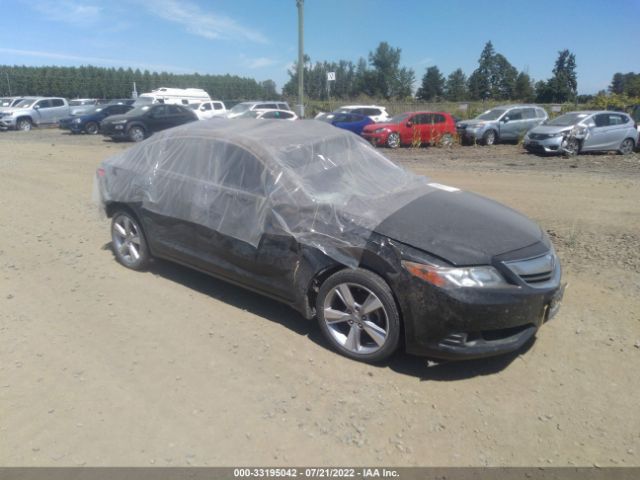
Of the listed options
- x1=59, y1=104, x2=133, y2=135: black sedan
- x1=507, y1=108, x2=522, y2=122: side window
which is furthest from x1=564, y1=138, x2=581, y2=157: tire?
x1=59, y1=104, x2=133, y2=135: black sedan

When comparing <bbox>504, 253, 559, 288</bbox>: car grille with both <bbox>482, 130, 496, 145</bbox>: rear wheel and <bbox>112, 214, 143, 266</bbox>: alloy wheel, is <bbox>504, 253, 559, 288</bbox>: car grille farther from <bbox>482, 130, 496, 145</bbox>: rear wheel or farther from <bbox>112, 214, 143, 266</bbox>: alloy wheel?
<bbox>482, 130, 496, 145</bbox>: rear wheel

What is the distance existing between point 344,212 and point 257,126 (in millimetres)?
1709

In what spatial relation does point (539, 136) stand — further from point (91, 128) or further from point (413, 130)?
point (91, 128)

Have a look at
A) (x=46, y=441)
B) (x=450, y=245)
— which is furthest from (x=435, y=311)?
(x=46, y=441)

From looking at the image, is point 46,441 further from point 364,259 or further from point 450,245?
point 450,245

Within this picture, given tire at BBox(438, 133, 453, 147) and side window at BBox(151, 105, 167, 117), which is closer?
tire at BBox(438, 133, 453, 147)

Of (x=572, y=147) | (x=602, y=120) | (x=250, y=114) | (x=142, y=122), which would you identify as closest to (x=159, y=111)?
(x=142, y=122)

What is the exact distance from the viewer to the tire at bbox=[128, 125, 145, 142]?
20531 mm

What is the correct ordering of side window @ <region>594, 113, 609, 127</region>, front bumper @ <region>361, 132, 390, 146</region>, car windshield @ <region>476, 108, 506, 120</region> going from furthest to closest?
car windshield @ <region>476, 108, 506, 120</region> → front bumper @ <region>361, 132, 390, 146</region> → side window @ <region>594, 113, 609, 127</region>

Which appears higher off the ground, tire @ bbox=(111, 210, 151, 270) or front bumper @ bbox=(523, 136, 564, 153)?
front bumper @ bbox=(523, 136, 564, 153)

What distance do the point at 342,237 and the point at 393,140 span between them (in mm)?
16283

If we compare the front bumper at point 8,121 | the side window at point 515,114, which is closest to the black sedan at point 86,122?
the front bumper at point 8,121

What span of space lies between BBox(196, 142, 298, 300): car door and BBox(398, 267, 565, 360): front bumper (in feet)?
3.48

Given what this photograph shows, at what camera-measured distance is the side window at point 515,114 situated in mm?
19845
